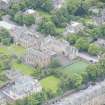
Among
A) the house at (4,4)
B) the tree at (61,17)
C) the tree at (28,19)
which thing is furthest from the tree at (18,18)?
the tree at (61,17)

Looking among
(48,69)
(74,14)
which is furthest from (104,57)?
(74,14)

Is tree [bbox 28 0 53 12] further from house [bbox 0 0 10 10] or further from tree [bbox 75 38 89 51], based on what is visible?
tree [bbox 75 38 89 51]

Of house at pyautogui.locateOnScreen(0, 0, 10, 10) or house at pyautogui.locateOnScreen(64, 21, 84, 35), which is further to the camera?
house at pyautogui.locateOnScreen(0, 0, 10, 10)

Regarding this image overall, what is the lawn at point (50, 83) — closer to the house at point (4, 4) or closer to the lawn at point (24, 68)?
the lawn at point (24, 68)

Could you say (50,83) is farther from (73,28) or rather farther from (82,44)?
(73,28)

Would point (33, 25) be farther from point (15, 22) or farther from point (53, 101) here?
point (53, 101)

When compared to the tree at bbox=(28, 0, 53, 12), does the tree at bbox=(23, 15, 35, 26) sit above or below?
below

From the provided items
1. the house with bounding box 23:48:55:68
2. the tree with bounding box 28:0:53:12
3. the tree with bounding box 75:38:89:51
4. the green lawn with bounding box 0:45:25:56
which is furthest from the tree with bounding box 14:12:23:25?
the house with bounding box 23:48:55:68
